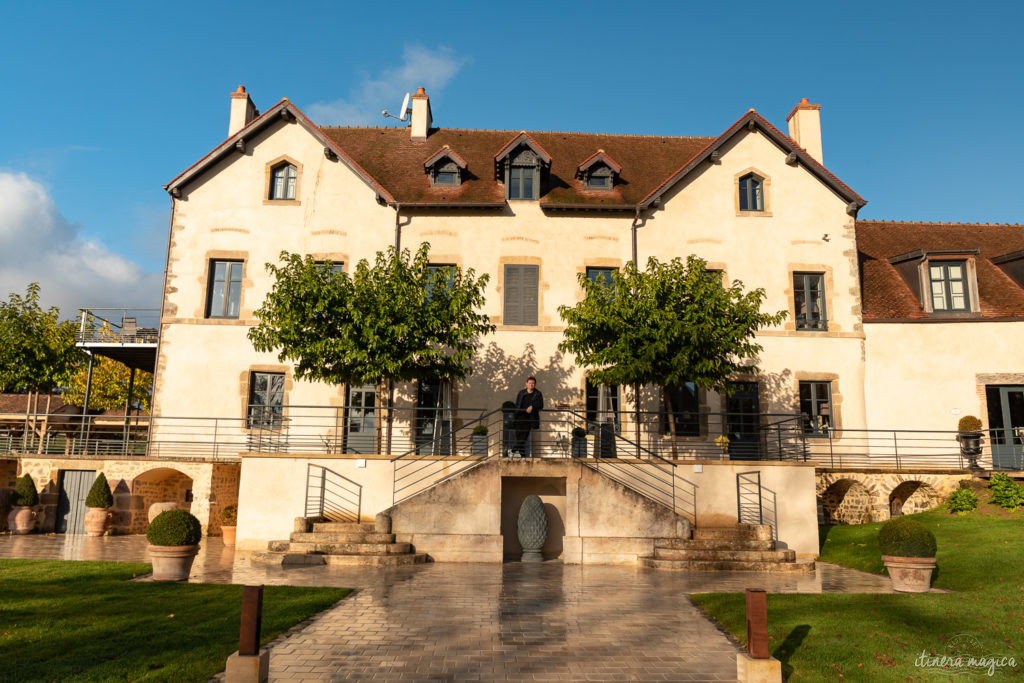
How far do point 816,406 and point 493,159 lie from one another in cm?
1292

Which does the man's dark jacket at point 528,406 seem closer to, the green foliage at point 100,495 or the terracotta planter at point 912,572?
the terracotta planter at point 912,572

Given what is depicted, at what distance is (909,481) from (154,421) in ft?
70.9

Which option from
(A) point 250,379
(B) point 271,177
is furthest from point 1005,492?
(B) point 271,177

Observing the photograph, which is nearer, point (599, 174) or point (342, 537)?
point (342, 537)

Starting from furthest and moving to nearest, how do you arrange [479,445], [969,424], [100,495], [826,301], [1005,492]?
[826,301] → [969,424] → [100,495] → [479,445] → [1005,492]

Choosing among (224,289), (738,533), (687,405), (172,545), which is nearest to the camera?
(172,545)

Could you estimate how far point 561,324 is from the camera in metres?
20.8

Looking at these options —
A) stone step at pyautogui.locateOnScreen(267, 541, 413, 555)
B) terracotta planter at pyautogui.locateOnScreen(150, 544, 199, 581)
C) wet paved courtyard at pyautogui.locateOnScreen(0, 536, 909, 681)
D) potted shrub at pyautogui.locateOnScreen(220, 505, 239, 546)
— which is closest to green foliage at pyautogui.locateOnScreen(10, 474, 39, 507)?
wet paved courtyard at pyautogui.locateOnScreen(0, 536, 909, 681)

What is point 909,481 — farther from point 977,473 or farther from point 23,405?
point 23,405

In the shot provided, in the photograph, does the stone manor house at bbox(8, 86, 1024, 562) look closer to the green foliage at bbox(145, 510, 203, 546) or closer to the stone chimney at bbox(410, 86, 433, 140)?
the stone chimney at bbox(410, 86, 433, 140)

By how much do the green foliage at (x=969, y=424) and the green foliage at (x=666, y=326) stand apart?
7433 mm

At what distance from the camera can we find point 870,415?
68.9ft

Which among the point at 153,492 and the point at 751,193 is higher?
the point at 751,193

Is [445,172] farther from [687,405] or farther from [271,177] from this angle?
[687,405]
